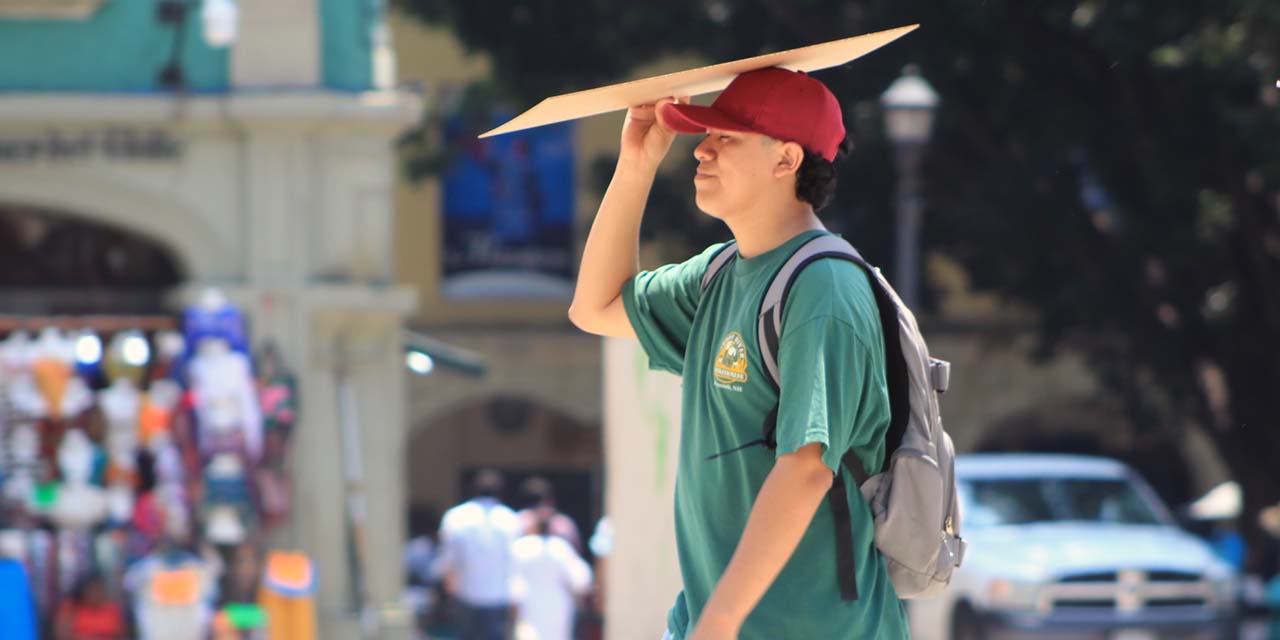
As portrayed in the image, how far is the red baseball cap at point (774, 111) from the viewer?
323 cm

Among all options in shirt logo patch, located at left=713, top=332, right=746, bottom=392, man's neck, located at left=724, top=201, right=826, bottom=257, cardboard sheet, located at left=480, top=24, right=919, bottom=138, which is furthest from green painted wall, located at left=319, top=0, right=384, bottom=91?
shirt logo patch, located at left=713, top=332, right=746, bottom=392

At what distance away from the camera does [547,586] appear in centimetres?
1287

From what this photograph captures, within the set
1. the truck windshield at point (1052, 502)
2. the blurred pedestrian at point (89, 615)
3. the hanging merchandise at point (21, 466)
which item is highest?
the hanging merchandise at point (21, 466)

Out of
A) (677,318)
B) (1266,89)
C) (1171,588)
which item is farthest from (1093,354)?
(677,318)

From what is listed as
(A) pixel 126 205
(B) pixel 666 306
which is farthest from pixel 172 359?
(B) pixel 666 306

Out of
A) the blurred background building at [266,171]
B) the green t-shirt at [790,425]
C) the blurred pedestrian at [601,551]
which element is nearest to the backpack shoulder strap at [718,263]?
the green t-shirt at [790,425]

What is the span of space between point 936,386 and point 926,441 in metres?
0.18

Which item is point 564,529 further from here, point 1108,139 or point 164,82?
point 1108,139

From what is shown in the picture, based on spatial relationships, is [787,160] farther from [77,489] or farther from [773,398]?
[77,489]

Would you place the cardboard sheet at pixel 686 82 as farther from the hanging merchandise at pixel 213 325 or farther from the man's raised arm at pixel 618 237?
the hanging merchandise at pixel 213 325

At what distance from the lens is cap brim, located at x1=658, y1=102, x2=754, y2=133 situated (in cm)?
322

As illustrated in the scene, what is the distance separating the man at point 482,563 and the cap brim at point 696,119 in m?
10.2

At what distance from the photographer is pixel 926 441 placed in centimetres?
309

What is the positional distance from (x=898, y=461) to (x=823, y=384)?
0.76 ft
